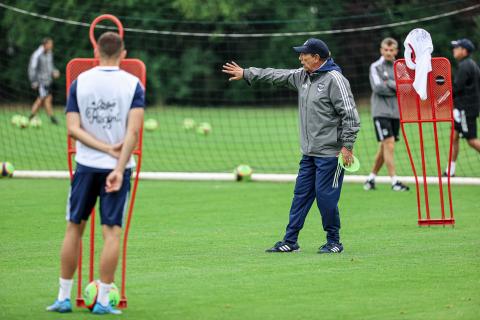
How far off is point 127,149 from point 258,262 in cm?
267

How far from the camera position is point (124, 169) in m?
6.94

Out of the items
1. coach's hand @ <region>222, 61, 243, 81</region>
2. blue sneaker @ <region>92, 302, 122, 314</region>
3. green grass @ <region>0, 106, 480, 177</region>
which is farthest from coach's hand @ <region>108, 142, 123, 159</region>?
green grass @ <region>0, 106, 480, 177</region>

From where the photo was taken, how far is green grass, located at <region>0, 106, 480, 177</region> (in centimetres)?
1895

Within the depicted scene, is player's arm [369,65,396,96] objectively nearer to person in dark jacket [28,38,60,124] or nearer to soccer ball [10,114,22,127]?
person in dark jacket [28,38,60,124]

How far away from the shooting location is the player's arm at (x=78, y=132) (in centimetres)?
691

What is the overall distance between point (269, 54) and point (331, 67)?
21975 mm

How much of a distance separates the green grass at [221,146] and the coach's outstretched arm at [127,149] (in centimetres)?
1109

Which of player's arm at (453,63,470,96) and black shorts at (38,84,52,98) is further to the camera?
black shorts at (38,84,52,98)

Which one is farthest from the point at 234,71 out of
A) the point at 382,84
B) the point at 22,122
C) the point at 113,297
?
the point at 22,122

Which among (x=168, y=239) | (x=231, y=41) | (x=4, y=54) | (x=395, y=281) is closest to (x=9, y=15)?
(x=4, y=54)

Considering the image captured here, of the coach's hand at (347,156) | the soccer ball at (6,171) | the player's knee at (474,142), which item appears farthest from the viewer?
the soccer ball at (6,171)

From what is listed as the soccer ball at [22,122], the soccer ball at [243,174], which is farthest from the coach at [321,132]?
the soccer ball at [22,122]

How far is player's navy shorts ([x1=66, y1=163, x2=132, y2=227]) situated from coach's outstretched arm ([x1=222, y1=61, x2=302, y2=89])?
298cm

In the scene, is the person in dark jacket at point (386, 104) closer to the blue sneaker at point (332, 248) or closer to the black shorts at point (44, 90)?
the blue sneaker at point (332, 248)
